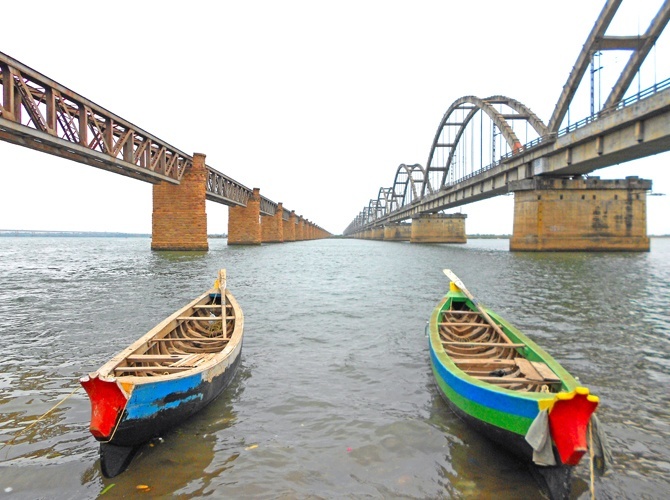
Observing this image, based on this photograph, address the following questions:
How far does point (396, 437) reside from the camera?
200 inches

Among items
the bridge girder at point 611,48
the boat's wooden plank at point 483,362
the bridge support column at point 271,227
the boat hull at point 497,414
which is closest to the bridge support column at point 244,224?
the bridge support column at point 271,227

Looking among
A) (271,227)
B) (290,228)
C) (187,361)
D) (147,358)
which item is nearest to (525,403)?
(187,361)

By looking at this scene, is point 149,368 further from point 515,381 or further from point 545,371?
point 545,371

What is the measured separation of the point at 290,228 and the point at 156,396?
130695mm

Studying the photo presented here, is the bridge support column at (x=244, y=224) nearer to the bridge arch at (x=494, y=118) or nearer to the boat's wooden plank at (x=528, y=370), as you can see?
the bridge arch at (x=494, y=118)

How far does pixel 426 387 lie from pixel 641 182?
5068cm

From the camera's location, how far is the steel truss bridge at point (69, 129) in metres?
19.9

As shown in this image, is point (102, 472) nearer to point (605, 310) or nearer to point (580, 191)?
point (605, 310)

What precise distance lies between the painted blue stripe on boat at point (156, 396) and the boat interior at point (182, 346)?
61cm

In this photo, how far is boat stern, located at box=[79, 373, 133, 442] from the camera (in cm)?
384

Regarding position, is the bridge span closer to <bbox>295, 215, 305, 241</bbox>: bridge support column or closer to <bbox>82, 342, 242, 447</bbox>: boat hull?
<bbox>82, 342, 242, 447</bbox>: boat hull

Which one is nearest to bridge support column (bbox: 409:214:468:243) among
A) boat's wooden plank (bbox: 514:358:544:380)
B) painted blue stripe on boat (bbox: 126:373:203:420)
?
boat's wooden plank (bbox: 514:358:544:380)

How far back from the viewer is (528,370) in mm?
5203

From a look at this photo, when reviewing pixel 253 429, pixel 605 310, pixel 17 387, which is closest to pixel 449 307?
pixel 253 429
